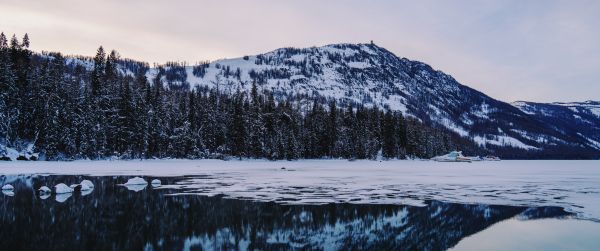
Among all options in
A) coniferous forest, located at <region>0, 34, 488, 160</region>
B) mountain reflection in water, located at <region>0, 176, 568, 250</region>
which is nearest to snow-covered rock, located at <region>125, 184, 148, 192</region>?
mountain reflection in water, located at <region>0, 176, 568, 250</region>

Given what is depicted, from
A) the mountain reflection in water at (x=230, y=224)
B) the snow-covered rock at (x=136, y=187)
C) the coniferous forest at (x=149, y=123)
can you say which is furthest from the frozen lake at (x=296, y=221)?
the coniferous forest at (x=149, y=123)

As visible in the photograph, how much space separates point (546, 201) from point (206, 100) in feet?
297

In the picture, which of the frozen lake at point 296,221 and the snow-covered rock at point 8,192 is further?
the snow-covered rock at point 8,192

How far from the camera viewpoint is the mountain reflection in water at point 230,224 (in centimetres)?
1316

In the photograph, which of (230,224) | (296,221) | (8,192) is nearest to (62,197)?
(8,192)

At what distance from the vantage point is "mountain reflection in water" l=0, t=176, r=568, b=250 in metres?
13.2

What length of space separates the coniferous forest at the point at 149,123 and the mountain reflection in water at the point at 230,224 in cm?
5770

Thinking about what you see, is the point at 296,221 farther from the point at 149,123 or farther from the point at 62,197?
the point at 149,123

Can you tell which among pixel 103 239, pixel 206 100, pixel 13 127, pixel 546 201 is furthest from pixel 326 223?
pixel 206 100

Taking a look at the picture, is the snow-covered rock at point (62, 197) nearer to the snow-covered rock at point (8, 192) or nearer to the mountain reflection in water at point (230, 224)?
the mountain reflection in water at point (230, 224)

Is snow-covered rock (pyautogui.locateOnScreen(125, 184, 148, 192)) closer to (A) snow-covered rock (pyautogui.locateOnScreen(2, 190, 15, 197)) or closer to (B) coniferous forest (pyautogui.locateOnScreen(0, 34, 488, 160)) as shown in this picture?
(A) snow-covered rock (pyautogui.locateOnScreen(2, 190, 15, 197))

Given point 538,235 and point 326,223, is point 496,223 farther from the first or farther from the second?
point 326,223

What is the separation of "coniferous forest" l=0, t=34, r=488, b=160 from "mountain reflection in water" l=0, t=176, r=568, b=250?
5770cm

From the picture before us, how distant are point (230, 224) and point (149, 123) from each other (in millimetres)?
78443
